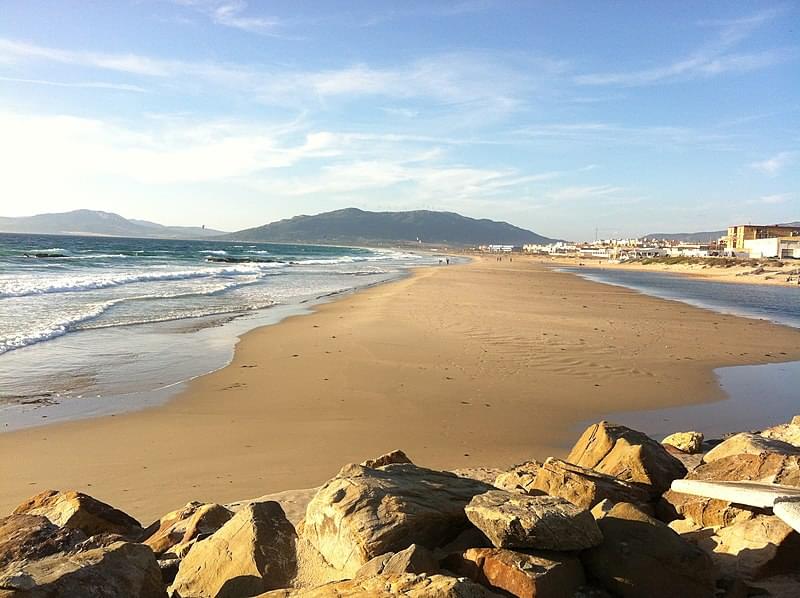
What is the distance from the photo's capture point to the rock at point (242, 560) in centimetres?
345

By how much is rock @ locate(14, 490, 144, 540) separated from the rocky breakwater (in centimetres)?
2

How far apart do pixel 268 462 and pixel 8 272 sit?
3531 centimetres

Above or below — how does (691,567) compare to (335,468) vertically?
above

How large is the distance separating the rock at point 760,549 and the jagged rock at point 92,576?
3.28m

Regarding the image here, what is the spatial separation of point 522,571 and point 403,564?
0.59 meters

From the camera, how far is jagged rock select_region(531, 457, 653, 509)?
4.28 m

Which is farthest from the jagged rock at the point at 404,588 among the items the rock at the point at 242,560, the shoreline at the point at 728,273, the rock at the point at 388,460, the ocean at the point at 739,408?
the shoreline at the point at 728,273

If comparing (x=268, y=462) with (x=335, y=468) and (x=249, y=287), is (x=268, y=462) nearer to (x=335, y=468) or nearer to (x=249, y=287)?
(x=335, y=468)

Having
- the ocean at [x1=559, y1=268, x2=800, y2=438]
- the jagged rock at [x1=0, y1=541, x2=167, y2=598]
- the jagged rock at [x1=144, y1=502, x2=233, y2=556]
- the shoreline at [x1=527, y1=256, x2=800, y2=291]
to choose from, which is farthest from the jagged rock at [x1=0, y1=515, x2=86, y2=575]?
the shoreline at [x1=527, y1=256, x2=800, y2=291]

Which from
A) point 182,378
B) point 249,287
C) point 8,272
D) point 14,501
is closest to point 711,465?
point 14,501

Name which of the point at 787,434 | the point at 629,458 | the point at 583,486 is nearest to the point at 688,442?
the point at 787,434

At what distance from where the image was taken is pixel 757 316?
2178 cm

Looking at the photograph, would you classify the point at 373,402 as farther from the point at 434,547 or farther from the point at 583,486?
the point at 434,547

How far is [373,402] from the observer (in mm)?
9258
